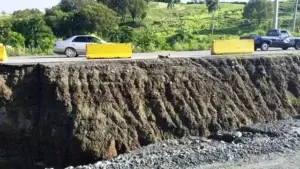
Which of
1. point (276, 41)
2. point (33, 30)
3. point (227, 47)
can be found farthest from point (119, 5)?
point (227, 47)

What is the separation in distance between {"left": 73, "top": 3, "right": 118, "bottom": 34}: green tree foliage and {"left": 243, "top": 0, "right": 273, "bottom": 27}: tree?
28314 mm

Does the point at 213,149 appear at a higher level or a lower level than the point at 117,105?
lower

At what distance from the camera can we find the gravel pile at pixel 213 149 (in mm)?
17266

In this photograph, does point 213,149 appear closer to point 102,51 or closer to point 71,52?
point 102,51

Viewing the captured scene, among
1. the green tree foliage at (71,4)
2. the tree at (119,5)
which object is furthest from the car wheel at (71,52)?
the green tree foliage at (71,4)

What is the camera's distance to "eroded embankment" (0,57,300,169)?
722 inches

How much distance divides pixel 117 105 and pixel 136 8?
53809 mm

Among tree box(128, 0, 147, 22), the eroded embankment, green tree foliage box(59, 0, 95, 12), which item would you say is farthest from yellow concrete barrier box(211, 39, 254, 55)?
green tree foliage box(59, 0, 95, 12)

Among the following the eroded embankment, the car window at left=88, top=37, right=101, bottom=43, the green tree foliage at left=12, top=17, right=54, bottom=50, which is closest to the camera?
the eroded embankment

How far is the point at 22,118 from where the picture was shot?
18.5 metres

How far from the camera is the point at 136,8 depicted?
72.2 m

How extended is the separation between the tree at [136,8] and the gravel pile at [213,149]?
52390mm

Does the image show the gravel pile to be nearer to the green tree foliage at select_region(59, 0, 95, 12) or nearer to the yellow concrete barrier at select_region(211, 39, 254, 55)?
the yellow concrete barrier at select_region(211, 39, 254, 55)

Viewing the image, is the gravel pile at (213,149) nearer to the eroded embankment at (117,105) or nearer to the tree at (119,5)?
the eroded embankment at (117,105)
